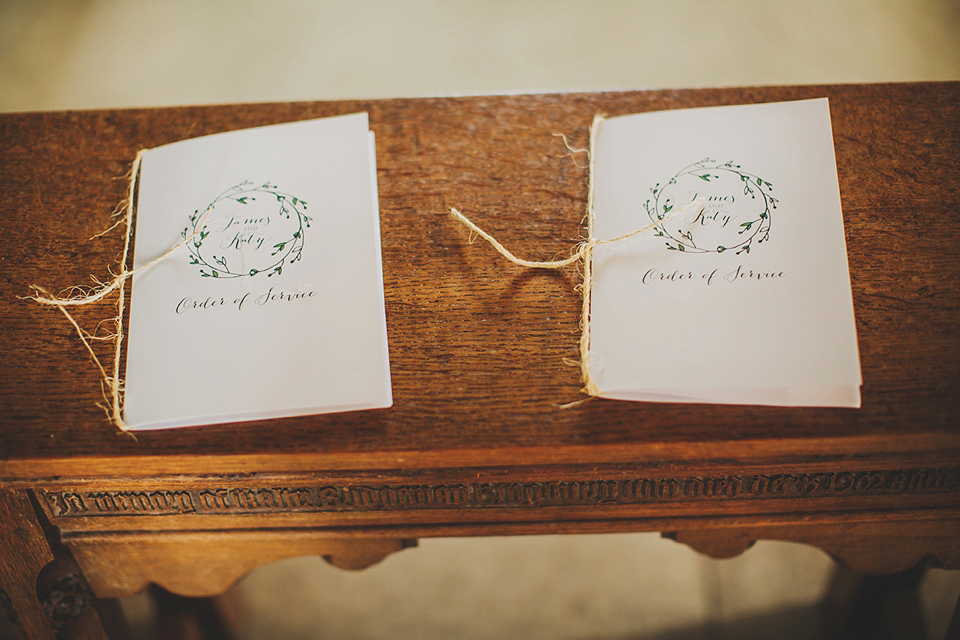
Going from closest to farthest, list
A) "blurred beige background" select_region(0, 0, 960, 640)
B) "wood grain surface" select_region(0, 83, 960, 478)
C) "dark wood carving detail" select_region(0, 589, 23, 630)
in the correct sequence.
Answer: "wood grain surface" select_region(0, 83, 960, 478)
"dark wood carving detail" select_region(0, 589, 23, 630)
"blurred beige background" select_region(0, 0, 960, 640)

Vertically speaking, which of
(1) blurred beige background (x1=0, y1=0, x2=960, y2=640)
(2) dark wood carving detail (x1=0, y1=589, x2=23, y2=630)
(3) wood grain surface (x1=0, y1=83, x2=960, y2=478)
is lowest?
(2) dark wood carving detail (x1=0, y1=589, x2=23, y2=630)

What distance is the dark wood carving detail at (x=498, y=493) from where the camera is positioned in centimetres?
63

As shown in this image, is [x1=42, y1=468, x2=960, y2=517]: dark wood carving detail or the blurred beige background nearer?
[x1=42, y1=468, x2=960, y2=517]: dark wood carving detail

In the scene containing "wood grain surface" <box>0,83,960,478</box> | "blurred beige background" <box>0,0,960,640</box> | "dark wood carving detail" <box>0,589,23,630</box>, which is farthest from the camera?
"blurred beige background" <box>0,0,960,640</box>

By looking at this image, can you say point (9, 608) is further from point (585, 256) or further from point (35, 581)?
point (585, 256)

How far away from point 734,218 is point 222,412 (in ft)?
1.73

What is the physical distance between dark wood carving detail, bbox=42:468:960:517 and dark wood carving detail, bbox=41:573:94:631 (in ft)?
0.31

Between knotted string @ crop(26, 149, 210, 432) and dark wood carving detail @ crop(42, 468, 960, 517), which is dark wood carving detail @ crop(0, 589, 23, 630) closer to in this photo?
dark wood carving detail @ crop(42, 468, 960, 517)

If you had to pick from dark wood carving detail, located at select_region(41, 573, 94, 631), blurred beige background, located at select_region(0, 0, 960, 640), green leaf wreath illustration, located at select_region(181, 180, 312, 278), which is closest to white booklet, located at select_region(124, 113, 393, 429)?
green leaf wreath illustration, located at select_region(181, 180, 312, 278)

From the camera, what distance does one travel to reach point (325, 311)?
2.12ft

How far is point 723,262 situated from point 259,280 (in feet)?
1.50

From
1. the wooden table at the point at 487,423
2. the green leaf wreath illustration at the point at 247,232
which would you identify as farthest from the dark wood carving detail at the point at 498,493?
the green leaf wreath illustration at the point at 247,232

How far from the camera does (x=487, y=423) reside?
606mm

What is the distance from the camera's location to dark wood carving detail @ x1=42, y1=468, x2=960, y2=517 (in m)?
0.63
